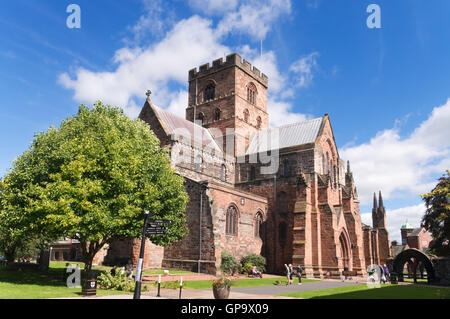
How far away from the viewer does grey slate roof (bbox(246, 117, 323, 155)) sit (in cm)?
4281

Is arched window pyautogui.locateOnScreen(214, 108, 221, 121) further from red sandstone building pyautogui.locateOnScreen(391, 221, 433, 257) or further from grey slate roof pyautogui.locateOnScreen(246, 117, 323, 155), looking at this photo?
red sandstone building pyautogui.locateOnScreen(391, 221, 433, 257)

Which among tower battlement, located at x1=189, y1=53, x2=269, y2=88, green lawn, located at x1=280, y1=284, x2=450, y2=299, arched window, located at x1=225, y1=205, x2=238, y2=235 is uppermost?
tower battlement, located at x1=189, y1=53, x2=269, y2=88

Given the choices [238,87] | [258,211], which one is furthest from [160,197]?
[238,87]

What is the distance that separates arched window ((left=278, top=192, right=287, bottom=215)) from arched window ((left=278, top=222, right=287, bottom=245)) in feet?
4.42

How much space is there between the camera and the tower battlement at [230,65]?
5019 cm

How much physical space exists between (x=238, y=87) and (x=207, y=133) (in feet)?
26.5

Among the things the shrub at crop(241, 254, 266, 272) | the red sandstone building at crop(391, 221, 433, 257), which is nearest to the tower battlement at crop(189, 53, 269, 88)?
the shrub at crop(241, 254, 266, 272)

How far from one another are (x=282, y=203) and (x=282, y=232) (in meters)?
3.26

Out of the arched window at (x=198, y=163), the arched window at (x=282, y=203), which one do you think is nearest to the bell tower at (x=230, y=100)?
the arched window at (x=198, y=163)

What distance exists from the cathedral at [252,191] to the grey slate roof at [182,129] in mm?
177

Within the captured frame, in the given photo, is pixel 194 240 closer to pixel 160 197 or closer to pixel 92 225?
pixel 160 197

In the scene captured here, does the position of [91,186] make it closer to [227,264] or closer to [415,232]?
[227,264]

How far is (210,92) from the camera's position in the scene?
52344 mm
